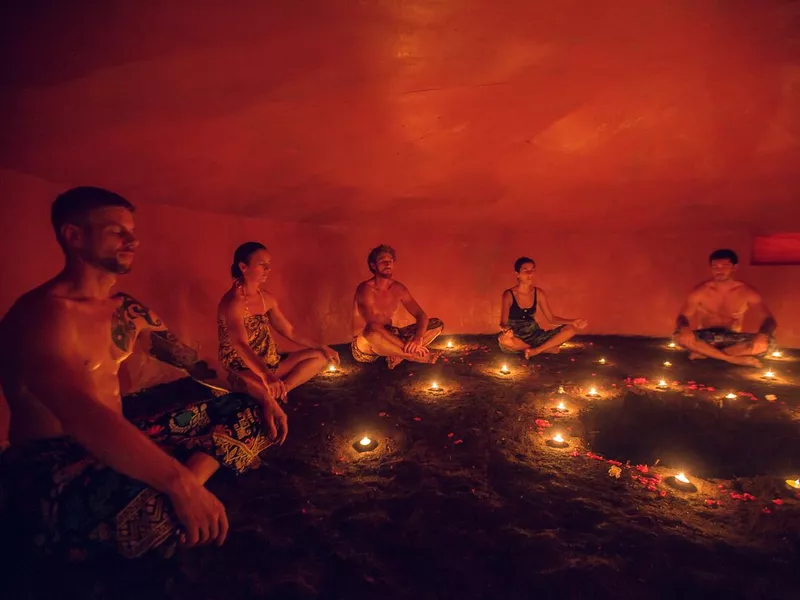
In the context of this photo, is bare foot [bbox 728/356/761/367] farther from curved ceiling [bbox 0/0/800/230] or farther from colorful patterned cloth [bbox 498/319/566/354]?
curved ceiling [bbox 0/0/800/230]

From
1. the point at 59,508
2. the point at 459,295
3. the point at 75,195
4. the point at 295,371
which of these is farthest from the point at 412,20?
the point at 459,295

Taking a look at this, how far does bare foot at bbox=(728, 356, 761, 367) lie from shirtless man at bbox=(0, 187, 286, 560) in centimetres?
662

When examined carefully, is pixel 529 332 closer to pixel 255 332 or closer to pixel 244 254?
pixel 255 332

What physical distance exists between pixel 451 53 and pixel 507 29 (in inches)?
16.0

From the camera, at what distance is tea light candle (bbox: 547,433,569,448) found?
3.48 m

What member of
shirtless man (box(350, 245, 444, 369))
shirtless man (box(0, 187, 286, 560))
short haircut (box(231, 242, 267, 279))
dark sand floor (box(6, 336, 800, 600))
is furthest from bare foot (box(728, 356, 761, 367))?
shirtless man (box(0, 187, 286, 560))

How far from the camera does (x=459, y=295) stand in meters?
8.36

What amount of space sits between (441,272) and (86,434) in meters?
6.99

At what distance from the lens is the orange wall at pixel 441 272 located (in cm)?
516

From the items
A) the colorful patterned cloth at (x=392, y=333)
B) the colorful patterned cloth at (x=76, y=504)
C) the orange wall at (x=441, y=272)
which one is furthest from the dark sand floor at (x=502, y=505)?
the orange wall at (x=441, y=272)

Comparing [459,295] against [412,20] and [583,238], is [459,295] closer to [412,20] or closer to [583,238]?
[583,238]

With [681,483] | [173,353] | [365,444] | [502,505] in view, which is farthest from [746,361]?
[173,353]

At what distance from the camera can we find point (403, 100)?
3.52 metres

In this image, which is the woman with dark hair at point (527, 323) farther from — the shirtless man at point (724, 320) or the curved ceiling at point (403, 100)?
the shirtless man at point (724, 320)
